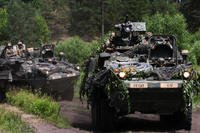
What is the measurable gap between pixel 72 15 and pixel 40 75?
52.7m

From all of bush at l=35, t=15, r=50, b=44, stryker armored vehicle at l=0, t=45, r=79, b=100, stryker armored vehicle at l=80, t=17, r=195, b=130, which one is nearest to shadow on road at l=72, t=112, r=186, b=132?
stryker armored vehicle at l=80, t=17, r=195, b=130

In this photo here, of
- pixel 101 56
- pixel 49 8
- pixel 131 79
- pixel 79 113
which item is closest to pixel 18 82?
pixel 79 113

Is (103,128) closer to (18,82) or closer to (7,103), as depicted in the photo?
(7,103)

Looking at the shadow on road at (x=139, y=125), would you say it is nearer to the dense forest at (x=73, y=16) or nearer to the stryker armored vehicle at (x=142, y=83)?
the stryker armored vehicle at (x=142, y=83)

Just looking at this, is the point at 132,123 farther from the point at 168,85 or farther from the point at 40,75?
the point at 40,75

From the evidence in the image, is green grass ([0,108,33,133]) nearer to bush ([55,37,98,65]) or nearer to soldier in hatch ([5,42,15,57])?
soldier in hatch ([5,42,15,57])

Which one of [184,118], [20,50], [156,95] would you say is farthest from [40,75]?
[156,95]

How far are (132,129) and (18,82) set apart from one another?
7.10m

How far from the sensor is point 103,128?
13453 mm

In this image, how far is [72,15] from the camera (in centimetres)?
7212

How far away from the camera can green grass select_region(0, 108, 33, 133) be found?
1180cm

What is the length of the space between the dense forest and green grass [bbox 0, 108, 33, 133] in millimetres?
43930

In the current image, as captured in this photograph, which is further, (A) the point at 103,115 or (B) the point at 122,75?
(A) the point at 103,115

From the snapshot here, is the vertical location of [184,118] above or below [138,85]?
below
